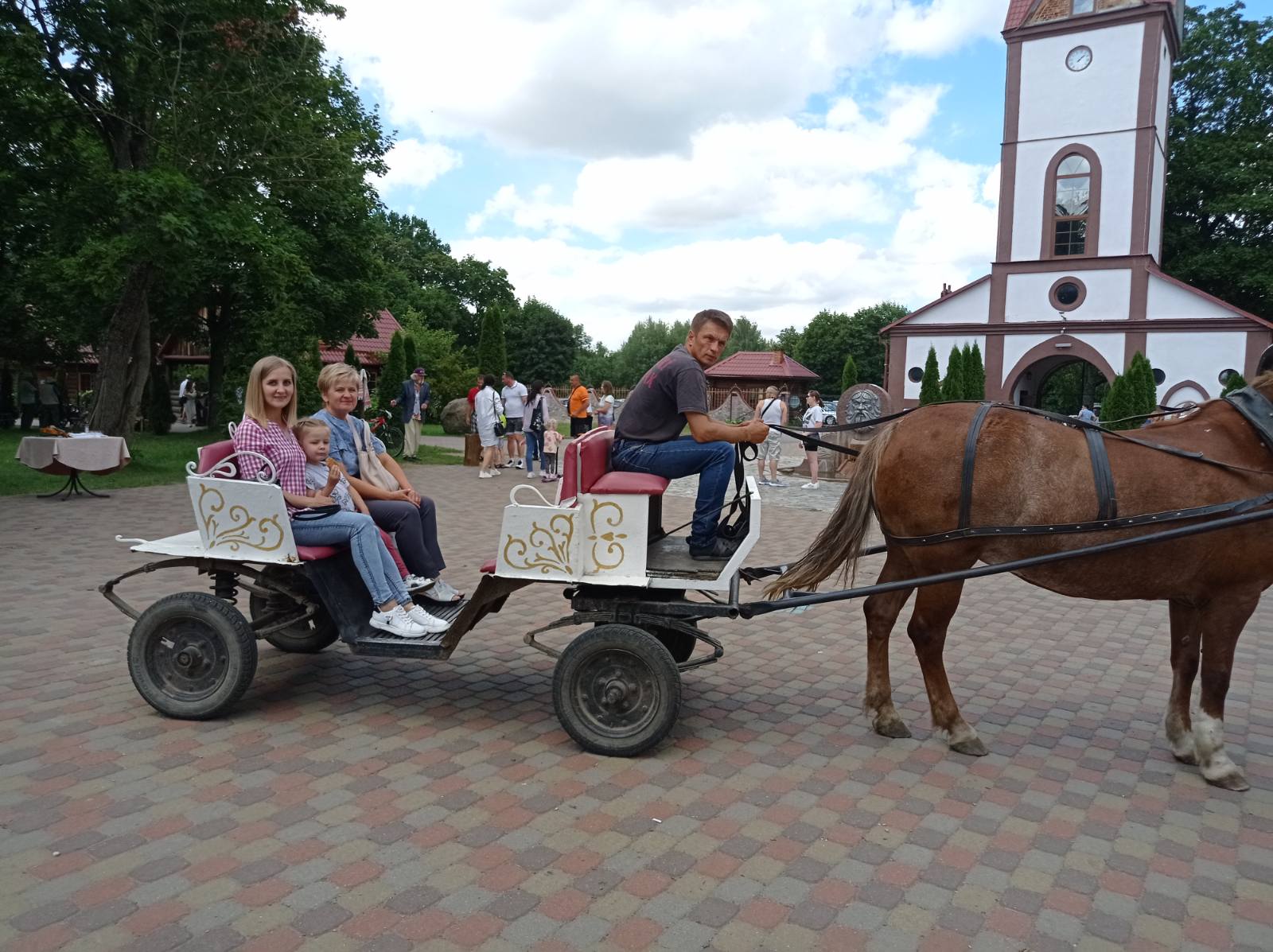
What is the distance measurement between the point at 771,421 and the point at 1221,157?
118ft

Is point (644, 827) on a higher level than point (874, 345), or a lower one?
lower

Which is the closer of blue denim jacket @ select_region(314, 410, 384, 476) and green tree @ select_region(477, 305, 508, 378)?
blue denim jacket @ select_region(314, 410, 384, 476)

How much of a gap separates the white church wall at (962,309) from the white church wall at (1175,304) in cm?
526

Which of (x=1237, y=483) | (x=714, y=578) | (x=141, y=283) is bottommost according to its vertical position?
(x=714, y=578)

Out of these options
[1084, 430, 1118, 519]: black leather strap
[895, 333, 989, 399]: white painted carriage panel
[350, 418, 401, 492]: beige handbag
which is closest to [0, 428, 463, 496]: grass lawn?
[350, 418, 401, 492]: beige handbag

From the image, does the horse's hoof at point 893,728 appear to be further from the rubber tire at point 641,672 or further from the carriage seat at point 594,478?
the carriage seat at point 594,478

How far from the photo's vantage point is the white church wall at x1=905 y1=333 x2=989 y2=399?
34.1 m

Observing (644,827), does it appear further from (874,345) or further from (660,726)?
(874,345)

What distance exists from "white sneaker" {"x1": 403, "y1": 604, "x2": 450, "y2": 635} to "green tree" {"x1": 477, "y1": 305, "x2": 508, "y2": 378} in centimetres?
2886

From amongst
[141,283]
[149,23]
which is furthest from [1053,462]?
[141,283]

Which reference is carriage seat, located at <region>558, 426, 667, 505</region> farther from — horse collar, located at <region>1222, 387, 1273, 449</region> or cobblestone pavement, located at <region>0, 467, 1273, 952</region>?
horse collar, located at <region>1222, 387, 1273, 449</region>

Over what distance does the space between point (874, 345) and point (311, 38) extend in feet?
213

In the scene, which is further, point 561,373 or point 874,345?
point 874,345

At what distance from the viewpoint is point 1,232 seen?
15.1 meters
